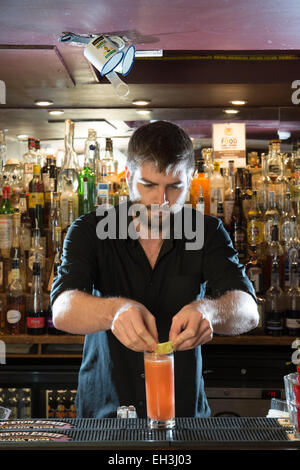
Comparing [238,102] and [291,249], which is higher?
[238,102]

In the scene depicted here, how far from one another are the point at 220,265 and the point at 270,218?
4.57 ft

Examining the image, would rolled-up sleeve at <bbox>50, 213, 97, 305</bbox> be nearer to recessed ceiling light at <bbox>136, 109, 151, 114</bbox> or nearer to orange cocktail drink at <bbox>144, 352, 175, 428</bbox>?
orange cocktail drink at <bbox>144, 352, 175, 428</bbox>

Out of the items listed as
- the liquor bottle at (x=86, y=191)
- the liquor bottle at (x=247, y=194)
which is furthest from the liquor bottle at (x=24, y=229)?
the liquor bottle at (x=247, y=194)

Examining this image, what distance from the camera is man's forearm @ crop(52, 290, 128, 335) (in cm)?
148

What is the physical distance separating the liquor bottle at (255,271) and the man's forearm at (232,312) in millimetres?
1347

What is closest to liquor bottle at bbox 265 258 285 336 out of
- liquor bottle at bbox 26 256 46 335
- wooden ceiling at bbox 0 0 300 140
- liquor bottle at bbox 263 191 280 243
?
liquor bottle at bbox 263 191 280 243

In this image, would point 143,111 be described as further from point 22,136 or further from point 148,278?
point 148,278

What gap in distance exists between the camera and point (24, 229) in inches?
125

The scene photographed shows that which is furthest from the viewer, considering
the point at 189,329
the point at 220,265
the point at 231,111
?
the point at 231,111

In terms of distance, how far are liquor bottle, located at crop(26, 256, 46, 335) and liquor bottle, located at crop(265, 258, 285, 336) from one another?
1184mm

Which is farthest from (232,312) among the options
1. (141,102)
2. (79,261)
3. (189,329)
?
(141,102)

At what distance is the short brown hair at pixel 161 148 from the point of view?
68.5 inches

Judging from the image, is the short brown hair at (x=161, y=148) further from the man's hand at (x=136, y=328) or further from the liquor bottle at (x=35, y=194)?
the liquor bottle at (x=35, y=194)

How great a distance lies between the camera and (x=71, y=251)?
72.1 inches
